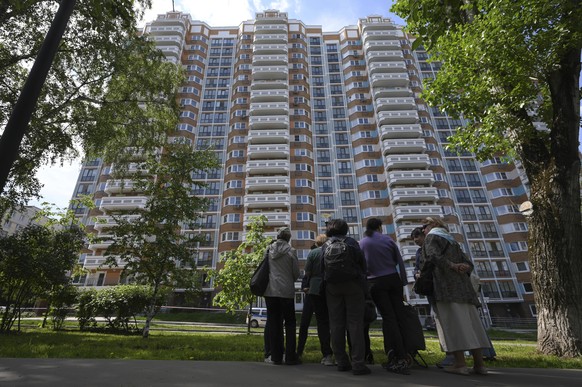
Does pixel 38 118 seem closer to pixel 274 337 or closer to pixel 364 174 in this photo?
pixel 274 337

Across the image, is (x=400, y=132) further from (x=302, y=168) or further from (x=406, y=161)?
(x=302, y=168)

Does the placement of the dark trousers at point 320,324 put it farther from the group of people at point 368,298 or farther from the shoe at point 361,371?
the shoe at point 361,371

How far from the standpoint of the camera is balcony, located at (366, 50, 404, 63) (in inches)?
2367

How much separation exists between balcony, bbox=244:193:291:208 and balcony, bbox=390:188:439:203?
16509 mm

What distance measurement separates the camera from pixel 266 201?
151 ft

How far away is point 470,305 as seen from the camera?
417 cm

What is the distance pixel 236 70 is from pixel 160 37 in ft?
49.5

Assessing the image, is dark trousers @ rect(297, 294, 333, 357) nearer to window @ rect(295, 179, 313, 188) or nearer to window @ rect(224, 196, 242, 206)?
window @ rect(224, 196, 242, 206)

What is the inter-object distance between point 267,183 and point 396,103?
91.1 ft

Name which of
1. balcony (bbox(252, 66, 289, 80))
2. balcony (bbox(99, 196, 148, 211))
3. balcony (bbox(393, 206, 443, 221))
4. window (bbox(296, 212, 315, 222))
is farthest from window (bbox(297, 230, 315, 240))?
balcony (bbox(252, 66, 289, 80))

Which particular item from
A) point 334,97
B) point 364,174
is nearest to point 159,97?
point 364,174

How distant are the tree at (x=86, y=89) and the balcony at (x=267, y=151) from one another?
34439 mm

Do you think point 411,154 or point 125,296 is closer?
point 125,296

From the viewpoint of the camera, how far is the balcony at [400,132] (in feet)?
174
